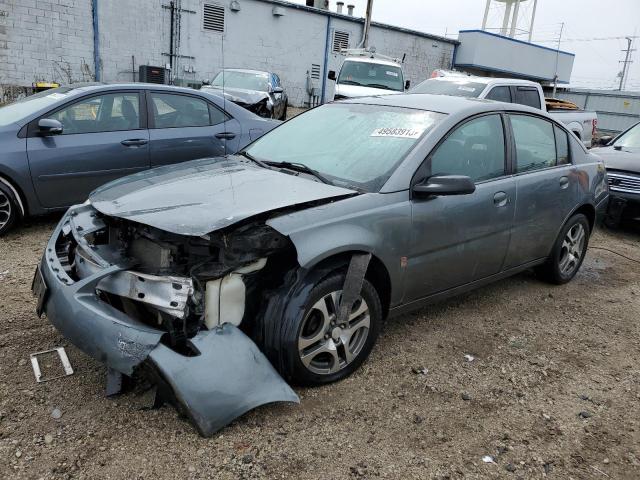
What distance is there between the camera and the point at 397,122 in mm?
3703

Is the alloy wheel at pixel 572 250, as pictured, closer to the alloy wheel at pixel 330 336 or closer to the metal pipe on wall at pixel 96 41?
the alloy wheel at pixel 330 336

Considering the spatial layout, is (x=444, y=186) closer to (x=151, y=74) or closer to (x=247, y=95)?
(x=247, y=95)

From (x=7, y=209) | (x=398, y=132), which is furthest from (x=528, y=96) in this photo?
(x=7, y=209)

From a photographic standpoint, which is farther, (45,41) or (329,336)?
(45,41)

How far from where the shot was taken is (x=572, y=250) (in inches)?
195

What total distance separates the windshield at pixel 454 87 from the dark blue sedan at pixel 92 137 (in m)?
4.59

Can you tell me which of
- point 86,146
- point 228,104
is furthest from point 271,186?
point 228,104

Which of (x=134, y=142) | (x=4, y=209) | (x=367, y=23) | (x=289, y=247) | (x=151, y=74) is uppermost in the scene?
(x=367, y=23)

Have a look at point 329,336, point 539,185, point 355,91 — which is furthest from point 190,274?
point 355,91

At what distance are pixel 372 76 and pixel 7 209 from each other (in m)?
10.4

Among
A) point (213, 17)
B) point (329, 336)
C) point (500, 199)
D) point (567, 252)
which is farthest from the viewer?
point (213, 17)

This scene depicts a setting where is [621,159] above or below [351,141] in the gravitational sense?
below

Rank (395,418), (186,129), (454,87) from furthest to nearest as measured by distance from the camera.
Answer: (454,87) → (186,129) → (395,418)

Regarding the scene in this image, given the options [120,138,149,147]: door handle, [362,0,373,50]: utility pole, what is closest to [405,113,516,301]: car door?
[120,138,149,147]: door handle
